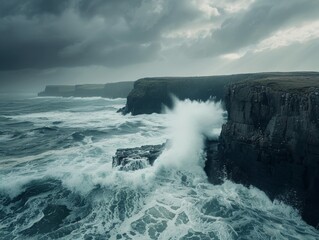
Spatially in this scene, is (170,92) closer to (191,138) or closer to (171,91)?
(171,91)

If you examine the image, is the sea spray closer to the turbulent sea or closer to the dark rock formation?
the turbulent sea

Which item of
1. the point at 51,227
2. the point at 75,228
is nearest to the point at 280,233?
the point at 75,228

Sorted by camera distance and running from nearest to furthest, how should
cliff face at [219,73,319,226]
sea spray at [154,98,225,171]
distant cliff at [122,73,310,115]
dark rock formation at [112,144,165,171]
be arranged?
1. cliff face at [219,73,319,226]
2. dark rock formation at [112,144,165,171]
3. sea spray at [154,98,225,171]
4. distant cliff at [122,73,310,115]

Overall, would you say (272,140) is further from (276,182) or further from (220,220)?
(220,220)

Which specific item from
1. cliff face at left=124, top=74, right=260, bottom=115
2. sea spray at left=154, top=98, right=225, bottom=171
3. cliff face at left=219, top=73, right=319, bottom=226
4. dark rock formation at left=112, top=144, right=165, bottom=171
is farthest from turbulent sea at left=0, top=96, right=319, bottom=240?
cliff face at left=124, top=74, right=260, bottom=115

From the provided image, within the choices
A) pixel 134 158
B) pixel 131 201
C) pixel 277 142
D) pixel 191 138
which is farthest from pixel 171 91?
pixel 277 142
